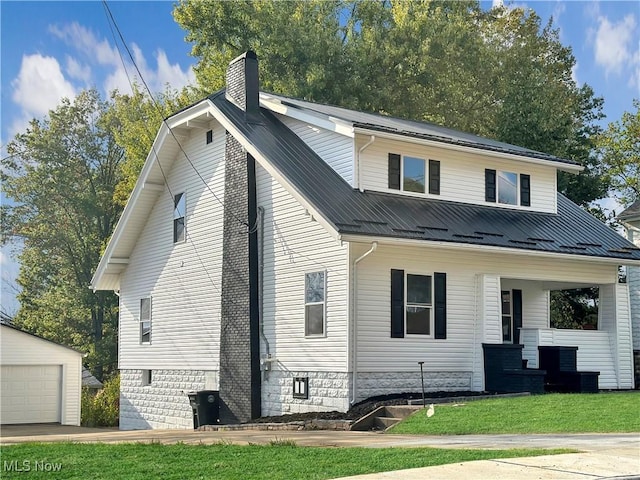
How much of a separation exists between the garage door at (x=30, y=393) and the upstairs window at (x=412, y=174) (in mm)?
16685

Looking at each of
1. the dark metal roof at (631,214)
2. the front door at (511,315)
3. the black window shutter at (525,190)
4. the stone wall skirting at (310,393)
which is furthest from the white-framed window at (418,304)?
the dark metal roof at (631,214)

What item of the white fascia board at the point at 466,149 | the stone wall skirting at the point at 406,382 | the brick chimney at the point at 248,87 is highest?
the brick chimney at the point at 248,87

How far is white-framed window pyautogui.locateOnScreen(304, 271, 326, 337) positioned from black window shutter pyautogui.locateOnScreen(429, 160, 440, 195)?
13.5 ft

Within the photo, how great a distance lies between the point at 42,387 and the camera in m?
31.3

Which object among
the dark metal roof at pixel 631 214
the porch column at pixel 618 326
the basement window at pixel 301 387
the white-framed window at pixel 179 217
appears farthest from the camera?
the dark metal roof at pixel 631 214

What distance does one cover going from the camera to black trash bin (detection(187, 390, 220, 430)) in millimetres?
21781

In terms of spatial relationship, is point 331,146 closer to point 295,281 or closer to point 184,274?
point 295,281

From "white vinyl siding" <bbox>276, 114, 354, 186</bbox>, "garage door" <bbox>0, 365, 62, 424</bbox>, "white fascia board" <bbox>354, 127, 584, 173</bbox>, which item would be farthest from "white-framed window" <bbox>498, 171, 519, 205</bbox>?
"garage door" <bbox>0, 365, 62, 424</bbox>

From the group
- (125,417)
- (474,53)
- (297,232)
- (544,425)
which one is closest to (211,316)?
(297,232)

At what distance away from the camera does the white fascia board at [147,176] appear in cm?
2395

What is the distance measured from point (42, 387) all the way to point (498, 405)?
20081 millimetres

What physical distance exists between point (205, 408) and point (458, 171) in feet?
28.7

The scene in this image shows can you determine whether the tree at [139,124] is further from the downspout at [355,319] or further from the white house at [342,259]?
the downspout at [355,319]

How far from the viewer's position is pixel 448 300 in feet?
65.3
